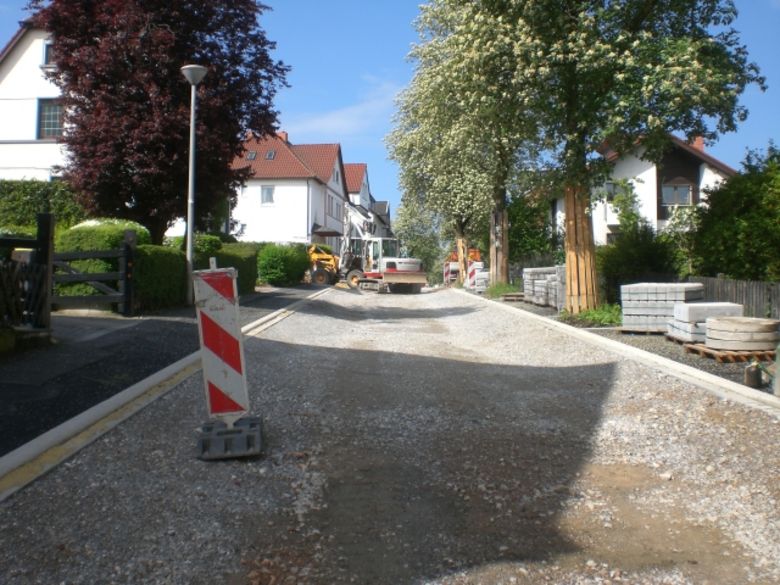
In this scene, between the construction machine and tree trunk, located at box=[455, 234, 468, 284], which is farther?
tree trunk, located at box=[455, 234, 468, 284]

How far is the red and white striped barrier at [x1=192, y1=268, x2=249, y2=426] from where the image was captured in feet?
18.1

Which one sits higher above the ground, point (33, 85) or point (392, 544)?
point (33, 85)

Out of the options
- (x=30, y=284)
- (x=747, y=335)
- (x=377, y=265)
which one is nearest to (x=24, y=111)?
(x=377, y=265)

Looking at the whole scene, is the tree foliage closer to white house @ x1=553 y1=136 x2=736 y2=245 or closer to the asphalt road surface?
the asphalt road surface

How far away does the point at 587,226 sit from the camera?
51.2ft

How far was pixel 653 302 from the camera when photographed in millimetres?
12312

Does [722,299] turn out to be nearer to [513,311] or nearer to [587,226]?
[587,226]

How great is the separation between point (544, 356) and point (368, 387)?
3.83 metres

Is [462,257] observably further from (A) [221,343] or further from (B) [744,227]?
(A) [221,343]

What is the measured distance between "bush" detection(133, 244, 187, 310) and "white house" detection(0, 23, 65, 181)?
71.8 ft

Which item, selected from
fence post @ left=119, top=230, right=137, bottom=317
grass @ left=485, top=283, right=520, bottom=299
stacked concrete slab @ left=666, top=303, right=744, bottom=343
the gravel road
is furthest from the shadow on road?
grass @ left=485, top=283, right=520, bottom=299

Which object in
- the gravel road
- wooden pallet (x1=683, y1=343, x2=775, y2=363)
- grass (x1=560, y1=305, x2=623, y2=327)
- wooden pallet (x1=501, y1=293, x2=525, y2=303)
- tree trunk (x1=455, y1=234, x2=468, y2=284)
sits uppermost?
tree trunk (x1=455, y1=234, x2=468, y2=284)

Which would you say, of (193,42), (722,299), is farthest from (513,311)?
(193,42)

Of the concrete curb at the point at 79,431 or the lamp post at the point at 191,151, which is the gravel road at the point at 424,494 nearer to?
the concrete curb at the point at 79,431
